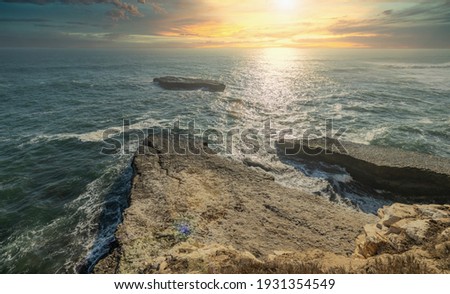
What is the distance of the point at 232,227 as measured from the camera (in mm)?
15750

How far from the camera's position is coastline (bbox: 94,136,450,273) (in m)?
10.5

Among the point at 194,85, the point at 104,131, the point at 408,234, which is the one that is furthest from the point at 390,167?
the point at 194,85

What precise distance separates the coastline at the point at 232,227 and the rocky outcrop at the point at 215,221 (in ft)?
0.18

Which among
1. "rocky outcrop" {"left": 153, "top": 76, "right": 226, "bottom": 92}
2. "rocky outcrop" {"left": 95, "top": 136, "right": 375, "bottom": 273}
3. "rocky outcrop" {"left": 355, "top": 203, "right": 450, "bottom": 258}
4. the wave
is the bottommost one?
"rocky outcrop" {"left": 95, "top": 136, "right": 375, "bottom": 273}

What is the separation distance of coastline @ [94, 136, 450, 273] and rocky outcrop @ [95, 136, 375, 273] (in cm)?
6

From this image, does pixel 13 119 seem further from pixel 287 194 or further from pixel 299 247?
pixel 299 247

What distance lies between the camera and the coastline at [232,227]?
10.5 metres

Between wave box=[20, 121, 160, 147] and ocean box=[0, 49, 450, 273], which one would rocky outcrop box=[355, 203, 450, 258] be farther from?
wave box=[20, 121, 160, 147]

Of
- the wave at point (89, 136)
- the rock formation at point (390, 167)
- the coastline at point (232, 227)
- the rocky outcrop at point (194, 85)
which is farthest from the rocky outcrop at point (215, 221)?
the rocky outcrop at point (194, 85)

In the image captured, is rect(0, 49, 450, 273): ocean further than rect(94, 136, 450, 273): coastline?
Yes

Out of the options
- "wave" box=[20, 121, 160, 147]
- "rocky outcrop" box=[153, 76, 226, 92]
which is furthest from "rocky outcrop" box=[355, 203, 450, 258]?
"rocky outcrop" box=[153, 76, 226, 92]

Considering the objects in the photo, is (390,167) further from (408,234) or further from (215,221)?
(215,221)

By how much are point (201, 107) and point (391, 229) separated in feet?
123

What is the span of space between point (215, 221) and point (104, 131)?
24.0 m
